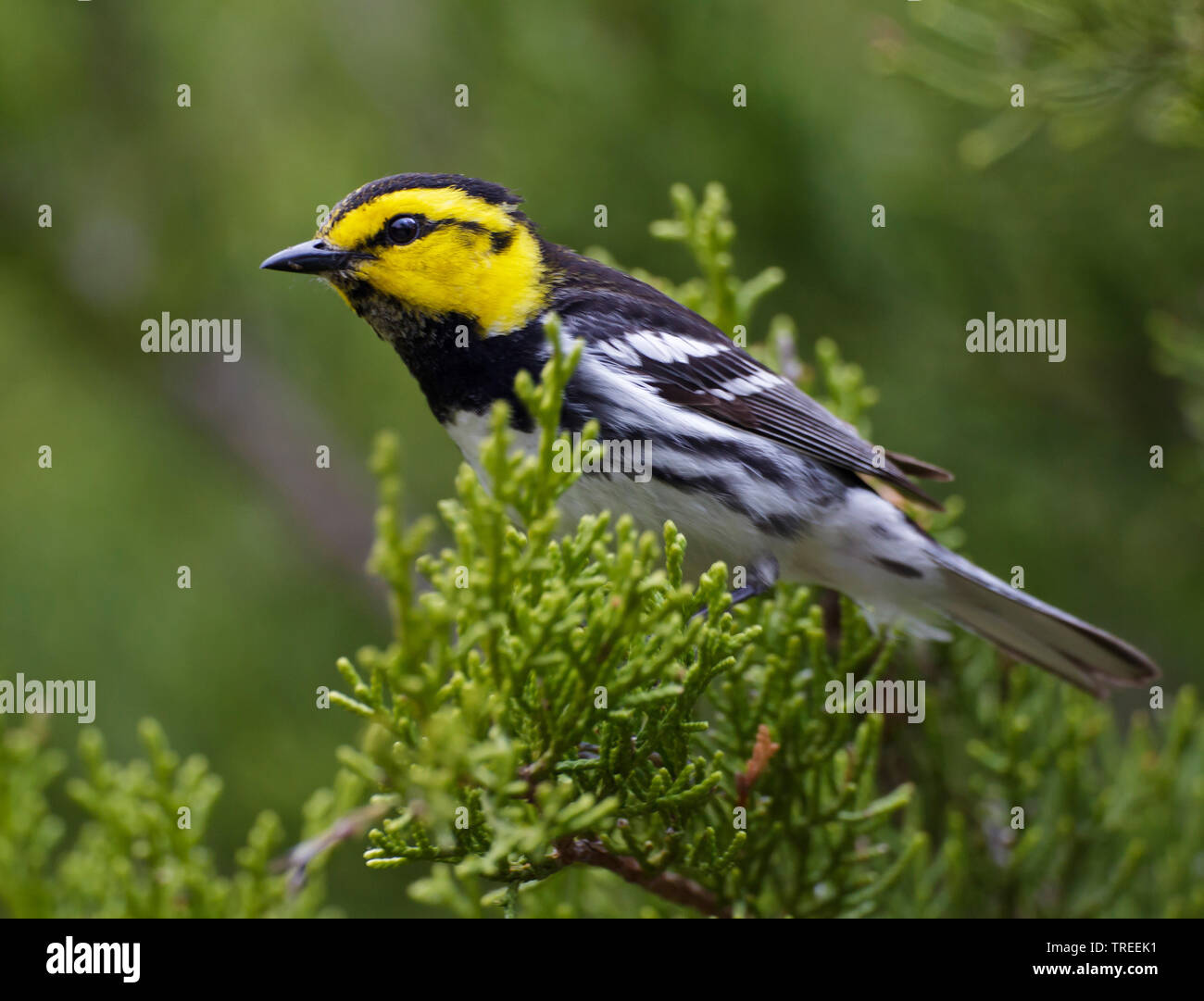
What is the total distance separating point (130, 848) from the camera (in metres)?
2.19

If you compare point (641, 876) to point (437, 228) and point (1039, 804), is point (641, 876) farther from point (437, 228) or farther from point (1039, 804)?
point (437, 228)

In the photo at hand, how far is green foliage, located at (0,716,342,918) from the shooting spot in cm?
212

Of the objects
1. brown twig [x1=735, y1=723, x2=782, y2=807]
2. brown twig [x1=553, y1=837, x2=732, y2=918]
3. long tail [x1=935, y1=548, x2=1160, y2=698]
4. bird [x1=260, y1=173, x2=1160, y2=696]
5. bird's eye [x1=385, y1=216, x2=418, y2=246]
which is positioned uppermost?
bird's eye [x1=385, y1=216, x2=418, y2=246]

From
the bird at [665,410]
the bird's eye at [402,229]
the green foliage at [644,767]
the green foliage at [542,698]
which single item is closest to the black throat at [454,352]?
the bird at [665,410]

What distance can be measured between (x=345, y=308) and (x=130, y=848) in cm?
268

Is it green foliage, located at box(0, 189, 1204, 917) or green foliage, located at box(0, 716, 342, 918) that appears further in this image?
green foliage, located at box(0, 716, 342, 918)

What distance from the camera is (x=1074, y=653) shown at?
244cm

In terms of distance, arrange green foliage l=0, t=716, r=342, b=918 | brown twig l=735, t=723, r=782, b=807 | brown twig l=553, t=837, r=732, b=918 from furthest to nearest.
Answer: green foliage l=0, t=716, r=342, b=918 → brown twig l=735, t=723, r=782, b=807 → brown twig l=553, t=837, r=732, b=918

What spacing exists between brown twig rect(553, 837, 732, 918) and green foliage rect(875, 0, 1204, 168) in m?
1.91

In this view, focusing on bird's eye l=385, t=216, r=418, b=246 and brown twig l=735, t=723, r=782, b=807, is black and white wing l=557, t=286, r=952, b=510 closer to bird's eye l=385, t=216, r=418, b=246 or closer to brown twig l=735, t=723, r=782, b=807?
bird's eye l=385, t=216, r=418, b=246

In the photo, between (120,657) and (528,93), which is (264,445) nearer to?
(120,657)

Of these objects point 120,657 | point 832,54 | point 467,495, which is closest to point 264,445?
point 120,657

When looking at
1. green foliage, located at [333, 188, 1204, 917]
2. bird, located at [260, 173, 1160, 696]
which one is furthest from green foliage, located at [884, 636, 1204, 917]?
bird, located at [260, 173, 1160, 696]

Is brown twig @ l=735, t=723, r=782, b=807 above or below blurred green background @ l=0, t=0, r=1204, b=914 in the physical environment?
below
